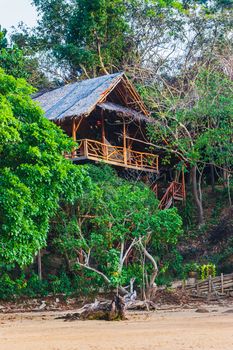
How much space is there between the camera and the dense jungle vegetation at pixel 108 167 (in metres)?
13.5

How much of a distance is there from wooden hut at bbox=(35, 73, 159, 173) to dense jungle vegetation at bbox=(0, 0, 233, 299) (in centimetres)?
75

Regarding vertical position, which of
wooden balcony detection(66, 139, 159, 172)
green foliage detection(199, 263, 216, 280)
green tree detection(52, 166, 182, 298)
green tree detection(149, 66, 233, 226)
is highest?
green tree detection(149, 66, 233, 226)

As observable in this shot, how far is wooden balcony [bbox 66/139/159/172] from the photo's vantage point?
66.3 feet

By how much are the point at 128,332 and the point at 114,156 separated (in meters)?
12.1

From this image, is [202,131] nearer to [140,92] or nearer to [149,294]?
[140,92]

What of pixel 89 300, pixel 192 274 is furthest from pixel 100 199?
pixel 192 274

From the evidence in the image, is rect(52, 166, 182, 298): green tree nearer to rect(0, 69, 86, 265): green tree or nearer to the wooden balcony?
rect(0, 69, 86, 265): green tree

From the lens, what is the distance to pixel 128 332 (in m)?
10.1

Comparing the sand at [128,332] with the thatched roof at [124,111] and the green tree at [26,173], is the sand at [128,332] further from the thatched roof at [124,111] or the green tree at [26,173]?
the thatched roof at [124,111]

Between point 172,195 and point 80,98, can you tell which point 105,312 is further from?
point 172,195

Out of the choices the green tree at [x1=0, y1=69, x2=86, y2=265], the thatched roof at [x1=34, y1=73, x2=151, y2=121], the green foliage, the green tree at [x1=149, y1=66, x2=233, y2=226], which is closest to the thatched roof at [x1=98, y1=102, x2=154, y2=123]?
the thatched roof at [x1=34, y1=73, x2=151, y2=121]

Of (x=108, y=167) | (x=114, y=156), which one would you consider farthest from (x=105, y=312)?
(x=114, y=156)

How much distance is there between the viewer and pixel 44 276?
18.6 m

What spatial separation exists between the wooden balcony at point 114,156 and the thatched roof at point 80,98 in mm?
1180
